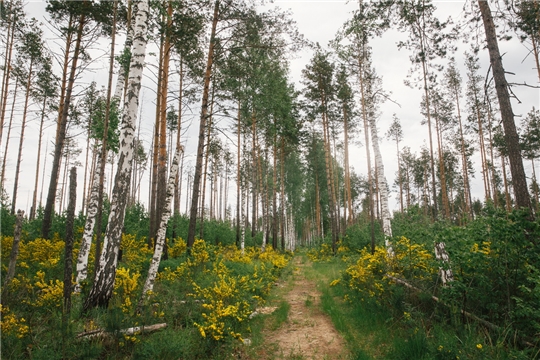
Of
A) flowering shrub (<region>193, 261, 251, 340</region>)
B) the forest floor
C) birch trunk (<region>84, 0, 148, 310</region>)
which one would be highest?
birch trunk (<region>84, 0, 148, 310</region>)

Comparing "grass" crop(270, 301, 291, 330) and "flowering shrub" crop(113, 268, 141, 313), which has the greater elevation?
"flowering shrub" crop(113, 268, 141, 313)

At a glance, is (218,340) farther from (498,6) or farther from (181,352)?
(498,6)

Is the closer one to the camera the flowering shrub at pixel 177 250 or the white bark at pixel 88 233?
the white bark at pixel 88 233

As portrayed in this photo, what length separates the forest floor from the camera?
14.9 ft

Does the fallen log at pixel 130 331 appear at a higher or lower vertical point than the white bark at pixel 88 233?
lower

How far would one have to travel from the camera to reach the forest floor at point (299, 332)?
4555 millimetres

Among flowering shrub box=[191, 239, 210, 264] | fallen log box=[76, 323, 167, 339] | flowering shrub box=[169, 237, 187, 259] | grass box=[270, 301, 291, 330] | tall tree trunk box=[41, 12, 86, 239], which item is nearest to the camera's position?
fallen log box=[76, 323, 167, 339]

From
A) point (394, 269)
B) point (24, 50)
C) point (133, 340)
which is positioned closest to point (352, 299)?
point (394, 269)

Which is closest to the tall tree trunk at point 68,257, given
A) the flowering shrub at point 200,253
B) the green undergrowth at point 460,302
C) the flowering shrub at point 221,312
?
the flowering shrub at point 221,312

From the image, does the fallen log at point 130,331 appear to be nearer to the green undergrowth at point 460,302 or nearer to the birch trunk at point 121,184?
the birch trunk at point 121,184

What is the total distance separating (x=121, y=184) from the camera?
5.33 m

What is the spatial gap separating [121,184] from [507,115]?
8428 millimetres

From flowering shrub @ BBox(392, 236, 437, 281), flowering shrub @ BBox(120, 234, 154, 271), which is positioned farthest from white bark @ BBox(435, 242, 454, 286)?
flowering shrub @ BBox(120, 234, 154, 271)

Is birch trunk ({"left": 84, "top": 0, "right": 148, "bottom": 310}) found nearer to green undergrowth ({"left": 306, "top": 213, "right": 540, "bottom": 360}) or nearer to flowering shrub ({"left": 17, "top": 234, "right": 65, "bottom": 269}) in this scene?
flowering shrub ({"left": 17, "top": 234, "right": 65, "bottom": 269})
